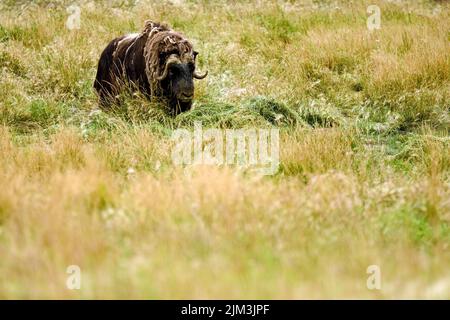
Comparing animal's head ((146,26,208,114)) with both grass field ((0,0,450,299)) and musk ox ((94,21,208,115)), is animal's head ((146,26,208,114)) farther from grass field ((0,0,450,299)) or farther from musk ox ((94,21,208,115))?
grass field ((0,0,450,299))

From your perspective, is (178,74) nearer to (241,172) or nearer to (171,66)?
(171,66)

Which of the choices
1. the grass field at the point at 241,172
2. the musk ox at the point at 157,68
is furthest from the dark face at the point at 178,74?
the grass field at the point at 241,172

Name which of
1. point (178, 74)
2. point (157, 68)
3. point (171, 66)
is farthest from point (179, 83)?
point (157, 68)

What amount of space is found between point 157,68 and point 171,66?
0.66 feet

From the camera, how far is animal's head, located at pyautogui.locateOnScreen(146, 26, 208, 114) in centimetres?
804

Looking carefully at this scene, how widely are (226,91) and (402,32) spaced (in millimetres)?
3918

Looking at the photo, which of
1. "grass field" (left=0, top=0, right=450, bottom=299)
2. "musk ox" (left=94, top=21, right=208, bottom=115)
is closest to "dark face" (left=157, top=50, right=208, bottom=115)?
"musk ox" (left=94, top=21, right=208, bottom=115)

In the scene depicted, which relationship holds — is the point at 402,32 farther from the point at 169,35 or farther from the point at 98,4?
the point at 98,4

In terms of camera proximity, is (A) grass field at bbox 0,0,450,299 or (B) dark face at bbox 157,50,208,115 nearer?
(A) grass field at bbox 0,0,450,299

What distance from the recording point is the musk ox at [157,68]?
805 cm

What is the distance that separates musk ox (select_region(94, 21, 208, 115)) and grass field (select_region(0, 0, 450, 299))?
0.27m

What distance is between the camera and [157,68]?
8117 mm

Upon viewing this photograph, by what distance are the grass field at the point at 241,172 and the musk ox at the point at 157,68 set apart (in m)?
0.27

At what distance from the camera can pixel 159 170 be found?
19.5 ft
